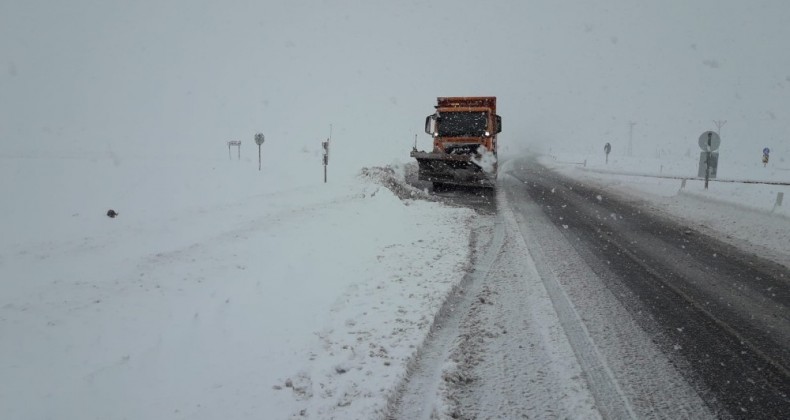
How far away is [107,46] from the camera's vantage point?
65.6m

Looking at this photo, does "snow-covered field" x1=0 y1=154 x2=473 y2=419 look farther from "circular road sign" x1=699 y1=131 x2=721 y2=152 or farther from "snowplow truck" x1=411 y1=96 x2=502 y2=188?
"circular road sign" x1=699 y1=131 x2=721 y2=152

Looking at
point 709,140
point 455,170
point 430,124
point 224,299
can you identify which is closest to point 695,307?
point 224,299

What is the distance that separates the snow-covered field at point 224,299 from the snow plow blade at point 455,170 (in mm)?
3398

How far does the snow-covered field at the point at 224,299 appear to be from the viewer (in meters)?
2.75

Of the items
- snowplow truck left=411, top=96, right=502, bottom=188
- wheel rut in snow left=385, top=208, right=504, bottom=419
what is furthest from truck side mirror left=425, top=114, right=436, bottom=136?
wheel rut in snow left=385, top=208, right=504, bottom=419

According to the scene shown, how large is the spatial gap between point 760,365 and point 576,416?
1842 mm

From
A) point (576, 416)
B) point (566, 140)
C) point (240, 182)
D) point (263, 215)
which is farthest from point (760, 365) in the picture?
point (566, 140)

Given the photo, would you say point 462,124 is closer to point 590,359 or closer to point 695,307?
point 695,307

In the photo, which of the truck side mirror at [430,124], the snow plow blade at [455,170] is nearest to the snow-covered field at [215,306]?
the snow plow blade at [455,170]

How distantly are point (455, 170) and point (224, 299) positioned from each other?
1017cm

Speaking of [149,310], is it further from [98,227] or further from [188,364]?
[98,227]

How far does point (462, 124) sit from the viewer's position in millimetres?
14164

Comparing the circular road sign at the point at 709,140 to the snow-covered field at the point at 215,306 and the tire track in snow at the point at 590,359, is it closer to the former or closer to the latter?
the snow-covered field at the point at 215,306

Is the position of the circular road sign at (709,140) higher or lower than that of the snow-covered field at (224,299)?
higher
